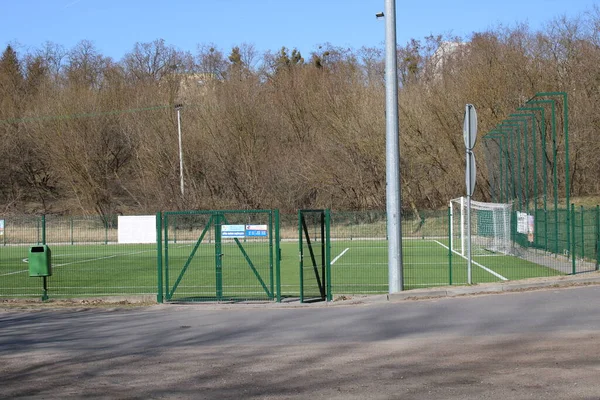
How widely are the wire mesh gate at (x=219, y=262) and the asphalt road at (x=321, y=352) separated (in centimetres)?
190

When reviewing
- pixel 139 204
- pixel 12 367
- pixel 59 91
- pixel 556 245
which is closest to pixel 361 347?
pixel 12 367

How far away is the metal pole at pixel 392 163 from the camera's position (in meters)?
18.0

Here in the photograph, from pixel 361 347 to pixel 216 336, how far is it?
2752 mm

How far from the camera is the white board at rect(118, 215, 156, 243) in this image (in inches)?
989

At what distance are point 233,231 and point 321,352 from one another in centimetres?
764

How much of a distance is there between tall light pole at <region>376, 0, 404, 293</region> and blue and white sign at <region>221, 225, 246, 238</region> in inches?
134

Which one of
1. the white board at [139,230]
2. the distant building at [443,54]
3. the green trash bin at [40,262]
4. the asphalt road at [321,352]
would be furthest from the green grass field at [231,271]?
the distant building at [443,54]

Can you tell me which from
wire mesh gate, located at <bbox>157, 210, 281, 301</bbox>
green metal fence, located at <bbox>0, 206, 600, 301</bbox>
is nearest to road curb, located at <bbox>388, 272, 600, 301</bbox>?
green metal fence, located at <bbox>0, 206, 600, 301</bbox>

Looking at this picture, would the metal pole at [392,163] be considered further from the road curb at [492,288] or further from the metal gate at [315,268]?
the metal gate at [315,268]

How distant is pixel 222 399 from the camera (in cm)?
834

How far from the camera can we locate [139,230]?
25.3 m

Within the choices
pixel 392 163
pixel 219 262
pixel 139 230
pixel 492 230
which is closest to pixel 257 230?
pixel 219 262

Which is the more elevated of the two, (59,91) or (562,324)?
(59,91)

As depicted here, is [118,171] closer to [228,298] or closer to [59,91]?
[59,91]
